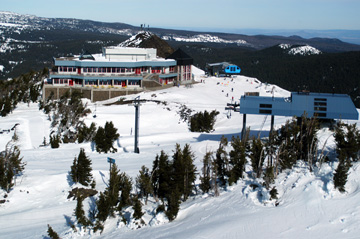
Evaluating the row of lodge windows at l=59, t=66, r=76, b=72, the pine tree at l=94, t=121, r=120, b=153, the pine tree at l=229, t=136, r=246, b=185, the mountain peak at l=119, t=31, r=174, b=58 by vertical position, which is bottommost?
the pine tree at l=94, t=121, r=120, b=153

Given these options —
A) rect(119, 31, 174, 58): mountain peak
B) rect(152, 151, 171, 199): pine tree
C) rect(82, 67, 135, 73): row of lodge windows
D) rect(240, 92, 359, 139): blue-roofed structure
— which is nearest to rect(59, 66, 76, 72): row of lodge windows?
rect(82, 67, 135, 73): row of lodge windows

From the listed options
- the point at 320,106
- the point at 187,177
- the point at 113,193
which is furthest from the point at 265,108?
the point at 113,193

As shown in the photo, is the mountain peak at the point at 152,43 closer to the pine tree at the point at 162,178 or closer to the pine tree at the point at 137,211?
the pine tree at the point at 162,178

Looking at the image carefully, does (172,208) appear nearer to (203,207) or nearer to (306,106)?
(203,207)

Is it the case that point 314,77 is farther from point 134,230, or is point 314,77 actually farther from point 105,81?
point 134,230

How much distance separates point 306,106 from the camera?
32594 mm

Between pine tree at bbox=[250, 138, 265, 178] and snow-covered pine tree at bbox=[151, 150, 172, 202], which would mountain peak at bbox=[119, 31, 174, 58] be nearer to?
pine tree at bbox=[250, 138, 265, 178]

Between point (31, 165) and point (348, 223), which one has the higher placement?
point (348, 223)

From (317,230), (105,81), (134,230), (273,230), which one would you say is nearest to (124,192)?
(134,230)

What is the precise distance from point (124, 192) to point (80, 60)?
48.5 m

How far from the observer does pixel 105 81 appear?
65.2 metres

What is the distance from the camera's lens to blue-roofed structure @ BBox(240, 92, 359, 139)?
1257 inches

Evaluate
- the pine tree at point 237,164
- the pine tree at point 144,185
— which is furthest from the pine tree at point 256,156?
the pine tree at point 144,185

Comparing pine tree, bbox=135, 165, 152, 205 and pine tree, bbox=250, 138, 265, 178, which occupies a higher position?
pine tree, bbox=250, 138, 265, 178
